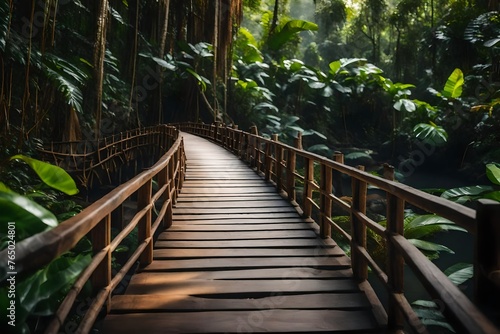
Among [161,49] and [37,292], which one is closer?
[37,292]

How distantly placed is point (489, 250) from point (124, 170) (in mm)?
19769

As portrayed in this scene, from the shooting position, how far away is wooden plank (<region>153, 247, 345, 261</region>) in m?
3.64

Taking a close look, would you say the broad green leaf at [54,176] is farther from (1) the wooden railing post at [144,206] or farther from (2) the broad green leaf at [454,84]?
(2) the broad green leaf at [454,84]

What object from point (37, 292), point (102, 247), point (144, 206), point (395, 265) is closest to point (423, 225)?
point (395, 265)

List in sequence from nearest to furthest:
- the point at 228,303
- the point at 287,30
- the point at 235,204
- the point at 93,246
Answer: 1. the point at 93,246
2. the point at 228,303
3. the point at 235,204
4. the point at 287,30

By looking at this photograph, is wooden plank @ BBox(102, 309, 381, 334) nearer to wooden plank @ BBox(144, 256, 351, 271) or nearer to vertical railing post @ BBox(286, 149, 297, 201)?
wooden plank @ BBox(144, 256, 351, 271)

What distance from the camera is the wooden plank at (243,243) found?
3920 mm

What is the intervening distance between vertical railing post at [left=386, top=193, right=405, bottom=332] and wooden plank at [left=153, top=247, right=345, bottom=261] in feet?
4.35

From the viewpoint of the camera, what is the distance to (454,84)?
14711mm

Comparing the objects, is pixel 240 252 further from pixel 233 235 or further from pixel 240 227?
pixel 240 227

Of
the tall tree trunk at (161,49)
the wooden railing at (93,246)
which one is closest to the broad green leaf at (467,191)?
the wooden railing at (93,246)

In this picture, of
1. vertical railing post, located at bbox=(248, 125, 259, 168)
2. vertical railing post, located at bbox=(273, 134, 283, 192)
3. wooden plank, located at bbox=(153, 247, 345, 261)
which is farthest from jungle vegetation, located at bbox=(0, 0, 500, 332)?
vertical railing post, located at bbox=(248, 125, 259, 168)

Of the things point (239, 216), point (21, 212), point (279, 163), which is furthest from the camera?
point (279, 163)

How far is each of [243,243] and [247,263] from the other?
1.96 feet
